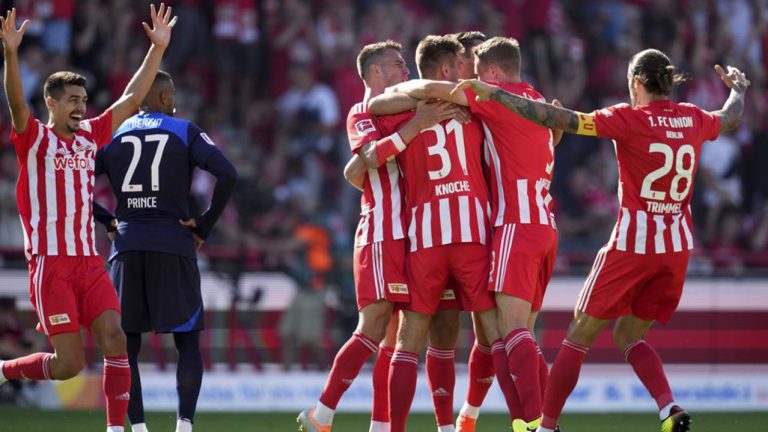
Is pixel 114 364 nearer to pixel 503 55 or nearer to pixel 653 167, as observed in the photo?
pixel 503 55

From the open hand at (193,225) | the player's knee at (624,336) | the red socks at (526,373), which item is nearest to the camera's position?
the red socks at (526,373)

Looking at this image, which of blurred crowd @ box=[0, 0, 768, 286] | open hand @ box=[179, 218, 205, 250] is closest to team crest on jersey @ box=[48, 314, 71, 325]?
open hand @ box=[179, 218, 205, 250]

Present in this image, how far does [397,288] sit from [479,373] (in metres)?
0.95

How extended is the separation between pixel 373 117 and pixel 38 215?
221 centimetres

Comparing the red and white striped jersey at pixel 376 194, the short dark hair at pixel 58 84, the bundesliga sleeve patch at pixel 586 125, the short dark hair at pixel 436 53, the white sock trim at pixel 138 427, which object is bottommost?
the white sock trim at pixel 138 427

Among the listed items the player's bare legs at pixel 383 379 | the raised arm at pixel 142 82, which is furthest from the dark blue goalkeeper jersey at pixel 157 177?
the player's bare legs at pixel 383 379

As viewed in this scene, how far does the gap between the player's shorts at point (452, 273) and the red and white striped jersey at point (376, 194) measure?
31 cm

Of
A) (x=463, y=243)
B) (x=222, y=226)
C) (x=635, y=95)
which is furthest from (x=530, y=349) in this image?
(x=222, y=226)

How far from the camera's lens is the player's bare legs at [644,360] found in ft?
25.6

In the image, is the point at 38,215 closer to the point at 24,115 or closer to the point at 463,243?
the point at 24,115

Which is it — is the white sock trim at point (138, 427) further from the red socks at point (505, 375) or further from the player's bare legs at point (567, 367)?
the player's bare legs at point (567, 367)

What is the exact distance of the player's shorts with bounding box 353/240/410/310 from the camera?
7.73m

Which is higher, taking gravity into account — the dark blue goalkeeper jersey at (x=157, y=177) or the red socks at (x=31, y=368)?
the dark blue goalkeeper jersey at (x=157, y=177)

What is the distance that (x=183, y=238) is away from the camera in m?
8.60
